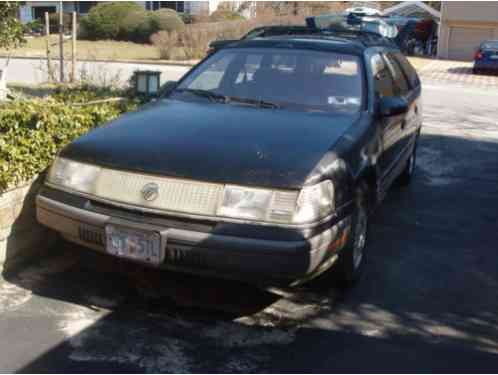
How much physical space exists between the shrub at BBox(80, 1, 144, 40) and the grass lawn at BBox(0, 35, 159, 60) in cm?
86

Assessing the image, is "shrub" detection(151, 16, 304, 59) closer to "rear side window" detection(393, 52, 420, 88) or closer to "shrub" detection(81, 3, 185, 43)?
"shrub" detection(81, 3, 185, 43)

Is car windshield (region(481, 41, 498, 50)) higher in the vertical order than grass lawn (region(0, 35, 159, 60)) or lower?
higher

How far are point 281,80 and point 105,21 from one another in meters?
33.4

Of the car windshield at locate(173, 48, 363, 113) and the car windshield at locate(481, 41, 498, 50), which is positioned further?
the car windshield at locate(481, 41, 498, 50)

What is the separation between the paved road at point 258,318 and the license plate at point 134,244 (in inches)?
16.9

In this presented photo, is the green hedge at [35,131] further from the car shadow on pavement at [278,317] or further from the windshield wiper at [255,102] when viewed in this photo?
the windshield wiper at [255,102]

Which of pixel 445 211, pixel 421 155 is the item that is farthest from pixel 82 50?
pixel 445 211

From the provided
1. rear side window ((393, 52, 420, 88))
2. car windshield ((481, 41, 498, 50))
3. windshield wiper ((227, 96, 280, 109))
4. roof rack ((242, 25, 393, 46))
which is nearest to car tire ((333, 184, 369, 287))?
windshield wiper ((227, 96, 280, 109))

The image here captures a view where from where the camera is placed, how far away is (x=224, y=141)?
399 cm

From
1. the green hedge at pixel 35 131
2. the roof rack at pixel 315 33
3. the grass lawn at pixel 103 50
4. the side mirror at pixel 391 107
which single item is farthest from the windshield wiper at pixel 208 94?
the grass lawn at pixel 103 50

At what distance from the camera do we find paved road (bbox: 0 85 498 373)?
341 centimetres

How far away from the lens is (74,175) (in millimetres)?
3971

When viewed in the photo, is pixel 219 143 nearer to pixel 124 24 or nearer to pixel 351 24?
pixel 351 24

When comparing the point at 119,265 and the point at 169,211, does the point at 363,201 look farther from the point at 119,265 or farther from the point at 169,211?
the point at 119,265
